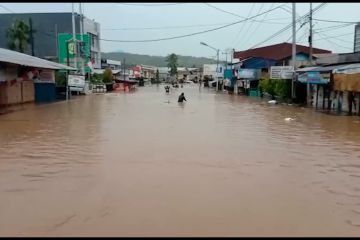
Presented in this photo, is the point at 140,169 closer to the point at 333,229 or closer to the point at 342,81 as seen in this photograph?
the point at 333,229

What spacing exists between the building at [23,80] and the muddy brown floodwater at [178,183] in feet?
41.5

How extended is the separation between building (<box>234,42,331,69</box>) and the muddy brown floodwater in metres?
27.7

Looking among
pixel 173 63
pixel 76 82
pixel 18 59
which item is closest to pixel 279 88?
pixel 18 59

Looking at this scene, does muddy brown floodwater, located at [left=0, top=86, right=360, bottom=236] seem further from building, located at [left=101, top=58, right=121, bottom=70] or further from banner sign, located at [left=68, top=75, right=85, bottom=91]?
building, located at [left=101, top=58, right=121, bottom=70]

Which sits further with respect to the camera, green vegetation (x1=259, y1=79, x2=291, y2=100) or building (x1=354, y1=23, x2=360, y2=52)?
green vegetation (x1=259, y1=79, x2=291, y2=100)

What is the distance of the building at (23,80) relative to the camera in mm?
26875

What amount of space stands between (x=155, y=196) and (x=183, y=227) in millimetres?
1582

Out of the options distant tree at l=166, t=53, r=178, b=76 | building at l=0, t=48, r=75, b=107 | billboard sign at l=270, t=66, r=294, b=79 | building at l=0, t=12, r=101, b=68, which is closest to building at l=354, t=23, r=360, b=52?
billboard sign at l=270, t=66, r=294, b=79

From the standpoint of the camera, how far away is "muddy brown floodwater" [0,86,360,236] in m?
5.83

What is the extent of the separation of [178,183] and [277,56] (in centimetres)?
5206

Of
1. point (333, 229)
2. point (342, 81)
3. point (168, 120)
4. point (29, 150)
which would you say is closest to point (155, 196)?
point (333, 229)

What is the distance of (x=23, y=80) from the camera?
31.2m

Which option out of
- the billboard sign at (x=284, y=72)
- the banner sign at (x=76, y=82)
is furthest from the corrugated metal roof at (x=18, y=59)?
the billboard sign at (x=284, y=72)

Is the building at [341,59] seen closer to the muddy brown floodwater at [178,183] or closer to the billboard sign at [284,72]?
the billboard sign at [284,72]
